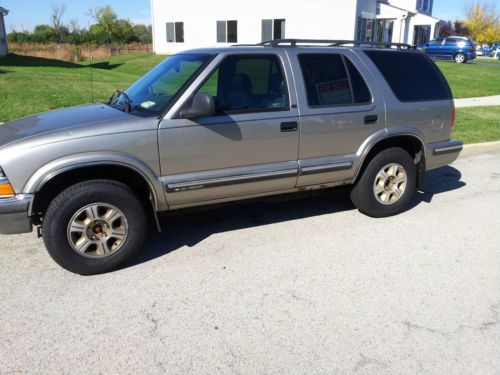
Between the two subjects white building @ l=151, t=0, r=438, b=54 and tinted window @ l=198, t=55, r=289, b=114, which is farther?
white building @ l=151, t=0, r=438, b=54

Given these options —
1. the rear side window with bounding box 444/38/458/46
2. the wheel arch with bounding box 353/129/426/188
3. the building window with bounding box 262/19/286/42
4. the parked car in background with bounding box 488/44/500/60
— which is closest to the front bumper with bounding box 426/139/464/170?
the wheel arch with bounding box 353/129/426/188

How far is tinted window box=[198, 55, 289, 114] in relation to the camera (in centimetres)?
420

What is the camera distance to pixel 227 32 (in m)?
31.4

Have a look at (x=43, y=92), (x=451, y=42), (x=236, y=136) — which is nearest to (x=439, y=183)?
(x=236, y=136)

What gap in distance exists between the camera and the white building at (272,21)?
2791cm

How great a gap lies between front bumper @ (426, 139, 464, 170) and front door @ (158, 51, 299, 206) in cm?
186

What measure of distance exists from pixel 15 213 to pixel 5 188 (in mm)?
201

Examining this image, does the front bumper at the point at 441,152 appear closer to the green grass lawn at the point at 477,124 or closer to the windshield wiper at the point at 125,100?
the windshield wiper at the point at 125,100

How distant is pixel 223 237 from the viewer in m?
4.66

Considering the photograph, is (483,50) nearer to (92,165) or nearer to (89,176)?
(89,176)

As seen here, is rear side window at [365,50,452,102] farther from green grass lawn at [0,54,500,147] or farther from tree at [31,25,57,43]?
tree at [31,25,57,43]

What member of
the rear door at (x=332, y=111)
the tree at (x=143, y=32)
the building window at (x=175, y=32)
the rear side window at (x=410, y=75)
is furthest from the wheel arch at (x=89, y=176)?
the tree at (x=143, y=32)

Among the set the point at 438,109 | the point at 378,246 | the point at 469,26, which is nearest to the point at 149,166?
the point at 378,246

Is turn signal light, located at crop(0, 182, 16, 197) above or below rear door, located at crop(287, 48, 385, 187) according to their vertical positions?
below
